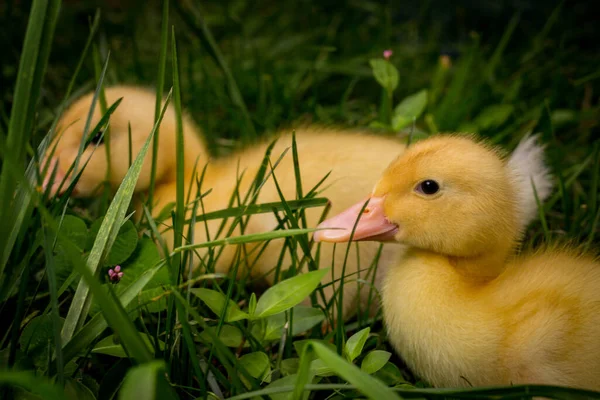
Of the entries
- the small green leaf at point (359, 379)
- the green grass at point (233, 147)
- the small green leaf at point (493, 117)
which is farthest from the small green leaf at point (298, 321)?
the small green leaf at point (493, 117)

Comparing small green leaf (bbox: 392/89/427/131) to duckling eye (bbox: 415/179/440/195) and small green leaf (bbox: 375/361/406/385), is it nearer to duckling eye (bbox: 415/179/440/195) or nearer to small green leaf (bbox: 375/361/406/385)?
duckling eye (bbox: 415/179/440/195)

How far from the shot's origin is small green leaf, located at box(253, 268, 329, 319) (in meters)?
1.05

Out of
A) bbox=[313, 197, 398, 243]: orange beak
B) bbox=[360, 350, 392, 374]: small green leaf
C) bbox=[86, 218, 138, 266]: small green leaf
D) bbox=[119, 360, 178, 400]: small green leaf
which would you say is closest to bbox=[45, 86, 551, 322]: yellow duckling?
bbox=[313, 197, 398, 243]: orange beak

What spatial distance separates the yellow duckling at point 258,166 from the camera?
5.05ft

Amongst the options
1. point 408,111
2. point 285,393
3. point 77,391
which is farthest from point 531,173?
point 77,391

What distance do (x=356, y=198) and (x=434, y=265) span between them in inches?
13.0

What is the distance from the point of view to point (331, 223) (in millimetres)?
1332

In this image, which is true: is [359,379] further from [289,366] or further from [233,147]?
[233,147]

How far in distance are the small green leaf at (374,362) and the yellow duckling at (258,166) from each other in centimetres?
32

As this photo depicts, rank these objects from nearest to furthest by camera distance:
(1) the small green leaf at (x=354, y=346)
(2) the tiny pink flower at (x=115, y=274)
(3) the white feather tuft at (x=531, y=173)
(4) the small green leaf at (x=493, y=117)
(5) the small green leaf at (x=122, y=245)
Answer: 1. (1) the small green leaf at (x=354, y=346)
2. (2) the tiny pink flower at (x=115, y=274)
3. (5) the small green leaf at (x=122, y=245)
4. (3) the white feather tuft at (x=531, y=173)
5. (4) the small green leaf at (x=493, y=117)

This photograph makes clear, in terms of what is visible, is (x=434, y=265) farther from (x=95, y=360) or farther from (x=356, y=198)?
(x=95, y=360)

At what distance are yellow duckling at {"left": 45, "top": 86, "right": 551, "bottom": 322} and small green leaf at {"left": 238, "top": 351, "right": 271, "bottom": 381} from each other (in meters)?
0.33

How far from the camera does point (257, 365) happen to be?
3.63 feet

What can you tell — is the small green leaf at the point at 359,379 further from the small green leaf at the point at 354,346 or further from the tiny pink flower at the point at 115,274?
the tiny pink flower at the point at 115,274
